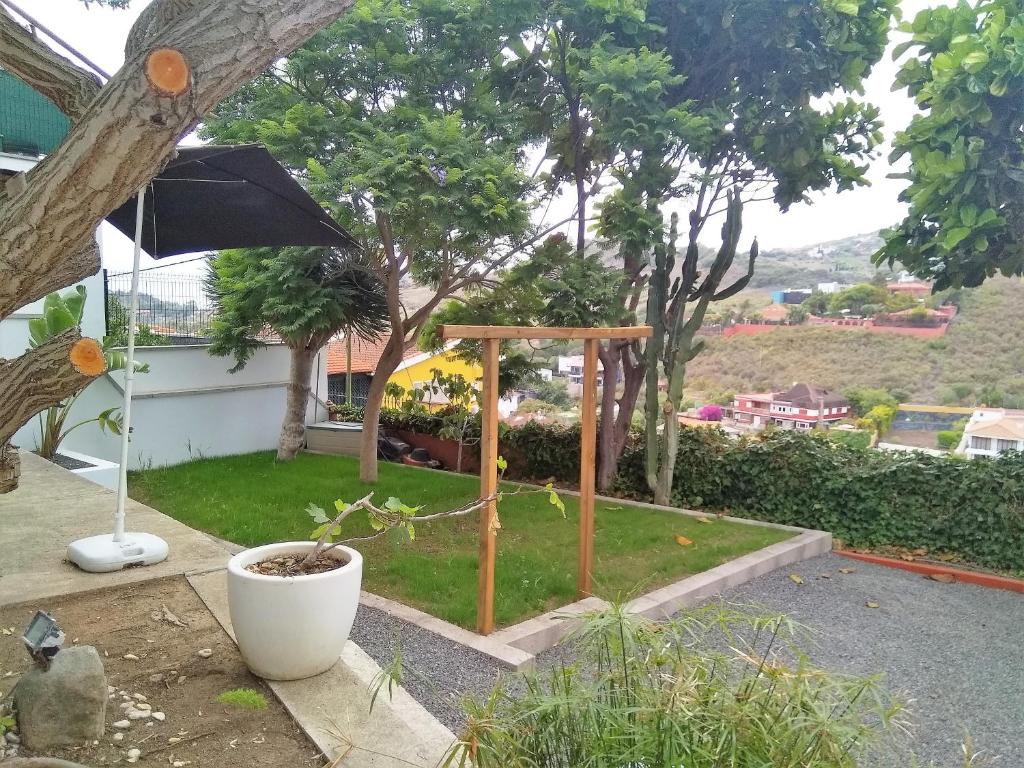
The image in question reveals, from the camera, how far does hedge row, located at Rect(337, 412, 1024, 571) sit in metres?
5.83

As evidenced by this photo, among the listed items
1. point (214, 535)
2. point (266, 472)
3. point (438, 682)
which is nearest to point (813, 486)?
point (438, 682)

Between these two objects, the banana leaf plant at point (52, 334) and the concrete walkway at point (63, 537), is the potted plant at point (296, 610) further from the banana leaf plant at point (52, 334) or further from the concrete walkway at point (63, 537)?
the banana leaf plant at point (52, 334)

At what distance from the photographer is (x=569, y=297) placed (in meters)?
6.41

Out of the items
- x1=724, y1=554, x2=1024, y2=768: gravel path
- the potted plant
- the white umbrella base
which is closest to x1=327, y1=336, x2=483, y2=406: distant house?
x1=724, y1=554, x2=1024, y2=768: gravel path

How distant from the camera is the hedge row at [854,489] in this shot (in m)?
5.83

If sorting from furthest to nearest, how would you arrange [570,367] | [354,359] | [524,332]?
[354,359], [570,367], [524,332]

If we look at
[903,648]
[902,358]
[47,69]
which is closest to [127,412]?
[47,69]

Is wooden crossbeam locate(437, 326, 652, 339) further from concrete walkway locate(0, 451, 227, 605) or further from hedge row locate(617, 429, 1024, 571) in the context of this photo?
hedge row locate(617, 429, 1024, 571)

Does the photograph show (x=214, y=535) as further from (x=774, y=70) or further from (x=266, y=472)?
(x=774, y=70)

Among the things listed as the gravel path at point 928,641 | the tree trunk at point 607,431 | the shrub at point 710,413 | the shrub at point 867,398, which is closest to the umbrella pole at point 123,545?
the gravel path at point 928,641

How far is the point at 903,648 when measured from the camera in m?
4.29

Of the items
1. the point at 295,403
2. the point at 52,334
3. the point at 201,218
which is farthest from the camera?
the point at 295,403

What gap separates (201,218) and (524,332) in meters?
2.25

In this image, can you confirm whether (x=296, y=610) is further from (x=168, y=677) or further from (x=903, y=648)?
(x=903, y=648)
